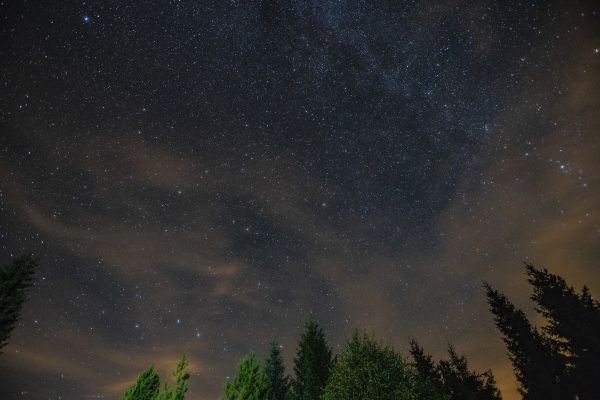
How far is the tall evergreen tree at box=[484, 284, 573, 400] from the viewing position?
26531mm

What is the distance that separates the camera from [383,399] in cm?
1534

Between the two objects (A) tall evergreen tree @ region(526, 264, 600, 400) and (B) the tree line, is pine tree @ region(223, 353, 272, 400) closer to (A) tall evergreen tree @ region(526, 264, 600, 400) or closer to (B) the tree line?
(B) the tree line

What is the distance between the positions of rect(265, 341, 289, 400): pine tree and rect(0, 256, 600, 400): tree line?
3.3 inches

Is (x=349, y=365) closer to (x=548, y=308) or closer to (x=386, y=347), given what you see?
(x=386, y=347)

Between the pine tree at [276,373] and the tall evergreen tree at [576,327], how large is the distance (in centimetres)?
2407

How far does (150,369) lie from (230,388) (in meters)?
5.33

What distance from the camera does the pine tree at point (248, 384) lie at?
1219cm

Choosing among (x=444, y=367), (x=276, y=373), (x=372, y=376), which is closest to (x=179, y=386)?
(x=372, y=376)

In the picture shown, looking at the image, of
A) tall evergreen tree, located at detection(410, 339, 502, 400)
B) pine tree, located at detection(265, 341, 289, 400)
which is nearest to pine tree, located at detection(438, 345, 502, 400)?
tall evergreen tree, located at detection(410, 339, 502, 400)

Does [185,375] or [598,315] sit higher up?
[598,315]

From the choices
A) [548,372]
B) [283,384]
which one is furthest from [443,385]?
[283,384]

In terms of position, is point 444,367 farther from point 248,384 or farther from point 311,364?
point 248,384

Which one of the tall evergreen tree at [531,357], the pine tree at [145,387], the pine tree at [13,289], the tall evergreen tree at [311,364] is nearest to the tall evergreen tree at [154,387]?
the pine tree at [145,387]

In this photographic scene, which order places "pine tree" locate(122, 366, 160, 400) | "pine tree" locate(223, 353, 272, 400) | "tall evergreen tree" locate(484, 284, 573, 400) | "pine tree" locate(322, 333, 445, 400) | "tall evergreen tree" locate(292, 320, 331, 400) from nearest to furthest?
"pine tree" locate(223, 353, 272, 400) < "pine tree" locate(122, 366, 160, 400) < "pine tree" locate(322, 333, 445, 400) < "tall evergreen tree" locate(292, 320, 331, 400) < "tall evergreen tree" locate(484, 284, 573, 400)
